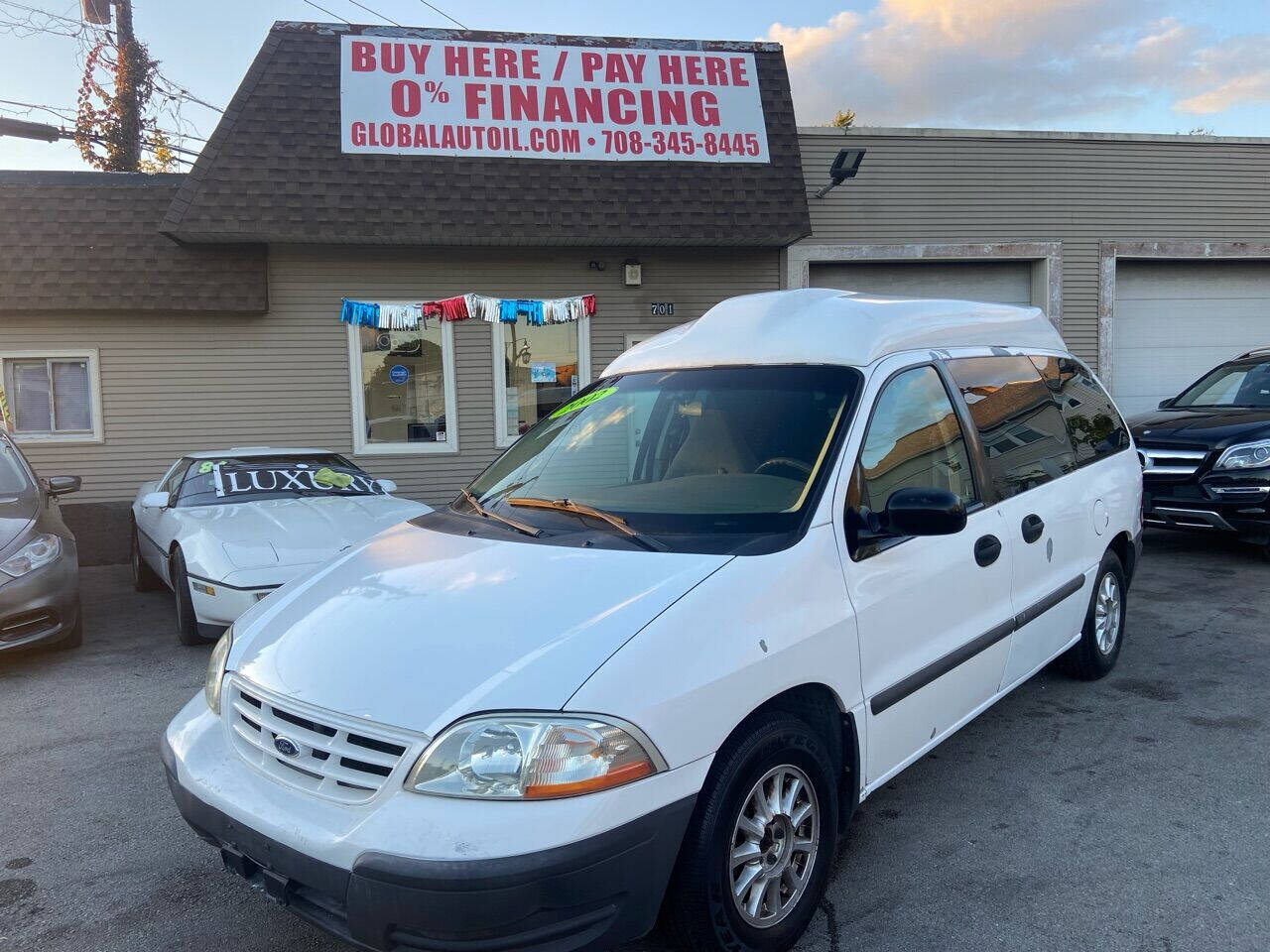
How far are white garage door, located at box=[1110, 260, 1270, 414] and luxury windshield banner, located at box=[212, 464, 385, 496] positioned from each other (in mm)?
9987

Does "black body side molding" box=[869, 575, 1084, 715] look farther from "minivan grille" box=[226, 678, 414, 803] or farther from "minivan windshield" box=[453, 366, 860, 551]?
"minivan grille" box=[226, 678, 414, 803]

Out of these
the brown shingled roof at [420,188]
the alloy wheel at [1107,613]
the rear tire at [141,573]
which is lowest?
the rear tire at [141,573]

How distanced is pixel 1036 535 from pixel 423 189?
25.1 feet

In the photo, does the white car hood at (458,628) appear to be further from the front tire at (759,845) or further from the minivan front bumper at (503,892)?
the front tire at (759,845)

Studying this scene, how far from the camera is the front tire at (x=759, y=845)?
2305 millimetres

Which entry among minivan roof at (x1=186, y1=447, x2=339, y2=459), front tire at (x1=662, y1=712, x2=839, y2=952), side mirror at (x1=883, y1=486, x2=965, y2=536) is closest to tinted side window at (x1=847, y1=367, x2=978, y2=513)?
side mirror at (x1=883, y1=486, x2=965, y2=536)

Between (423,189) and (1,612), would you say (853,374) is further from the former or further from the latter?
(423,189)

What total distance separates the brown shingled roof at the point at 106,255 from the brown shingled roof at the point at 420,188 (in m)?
0.57

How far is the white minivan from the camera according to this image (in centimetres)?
210

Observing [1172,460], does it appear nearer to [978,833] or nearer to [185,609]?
[978,833]

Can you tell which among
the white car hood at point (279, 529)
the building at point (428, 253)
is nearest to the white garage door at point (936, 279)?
the building at point (428, 253)

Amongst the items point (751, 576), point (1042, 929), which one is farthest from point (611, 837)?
point (1042, 929)

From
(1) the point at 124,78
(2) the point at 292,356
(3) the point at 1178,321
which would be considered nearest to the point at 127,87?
(1) the point at 124,78

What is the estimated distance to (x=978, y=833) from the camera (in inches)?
132
